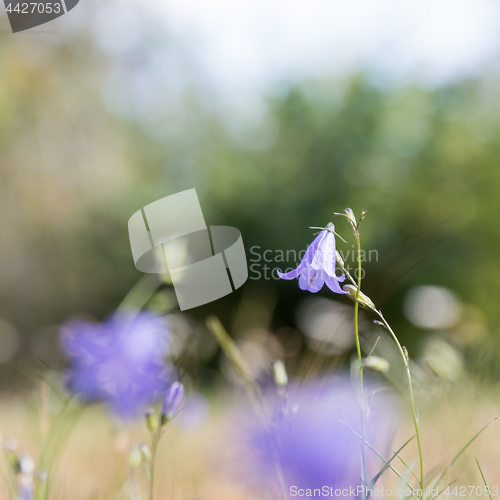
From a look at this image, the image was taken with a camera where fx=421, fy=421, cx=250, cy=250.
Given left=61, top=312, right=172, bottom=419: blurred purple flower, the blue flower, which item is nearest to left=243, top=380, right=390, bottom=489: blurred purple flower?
the blue flower

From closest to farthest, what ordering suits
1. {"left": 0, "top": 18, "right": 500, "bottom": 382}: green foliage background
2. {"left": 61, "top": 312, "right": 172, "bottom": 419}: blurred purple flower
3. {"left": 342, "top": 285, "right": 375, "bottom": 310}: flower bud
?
1. {"left": 342, "top": 285, "right": 375, "bottom": 310}: flower bud
2. {"left": 61, "top": 312, "right": 172, "bottom": 419}: blurred purple flower
3. {"left": 0, "top": 18, "right": 500, "bottom": 382}: green foliage background

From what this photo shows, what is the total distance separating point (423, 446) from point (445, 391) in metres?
0.14

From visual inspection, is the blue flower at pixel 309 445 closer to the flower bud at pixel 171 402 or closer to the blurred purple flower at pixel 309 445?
the blurred purple flower at pixel 309 445

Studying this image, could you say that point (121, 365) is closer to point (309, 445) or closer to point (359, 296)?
point (309, 445)

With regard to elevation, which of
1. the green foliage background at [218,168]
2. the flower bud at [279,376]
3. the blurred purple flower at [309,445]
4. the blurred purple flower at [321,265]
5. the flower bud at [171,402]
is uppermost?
the blurred purple flower at [321,265]

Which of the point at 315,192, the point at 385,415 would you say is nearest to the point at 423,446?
the point at 385,415

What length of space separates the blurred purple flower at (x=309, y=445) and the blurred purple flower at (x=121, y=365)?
268mm

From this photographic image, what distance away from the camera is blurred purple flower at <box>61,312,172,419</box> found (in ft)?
2.87

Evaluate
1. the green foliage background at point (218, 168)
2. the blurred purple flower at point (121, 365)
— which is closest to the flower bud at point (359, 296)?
the blurred purple flower at point (121, 365)

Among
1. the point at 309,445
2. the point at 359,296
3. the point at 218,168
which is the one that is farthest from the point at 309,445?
the point at 218,168

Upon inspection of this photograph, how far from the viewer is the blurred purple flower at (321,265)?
62 cm

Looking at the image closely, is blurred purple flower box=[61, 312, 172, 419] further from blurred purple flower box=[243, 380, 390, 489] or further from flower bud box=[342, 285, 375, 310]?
→ flower bud box=[342, 285, 375, 310]

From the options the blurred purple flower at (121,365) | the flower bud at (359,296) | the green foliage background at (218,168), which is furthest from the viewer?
the green foliage background at (218,168)

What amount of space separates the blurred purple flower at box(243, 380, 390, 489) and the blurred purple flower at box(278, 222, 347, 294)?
6.3 inches
